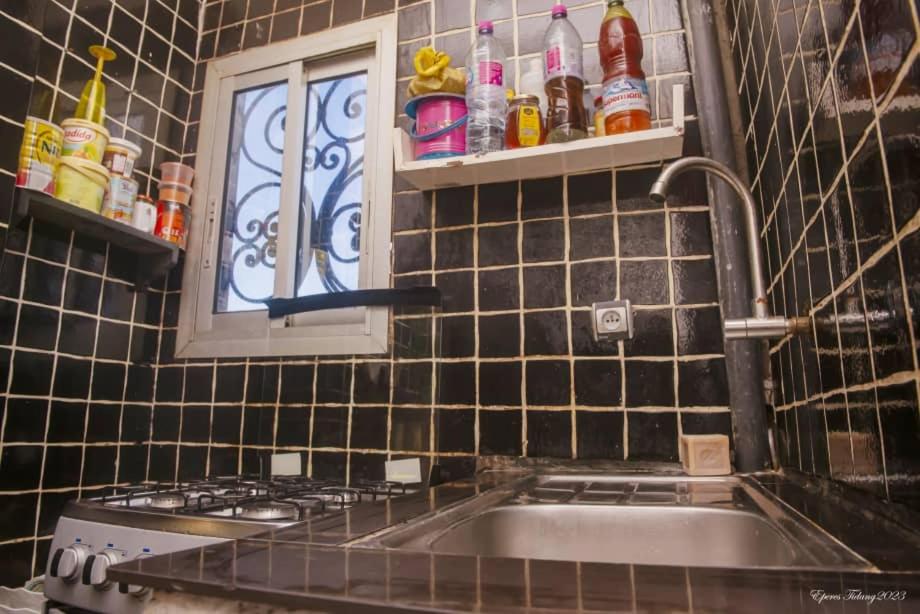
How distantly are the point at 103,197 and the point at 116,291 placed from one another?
0.98 feet

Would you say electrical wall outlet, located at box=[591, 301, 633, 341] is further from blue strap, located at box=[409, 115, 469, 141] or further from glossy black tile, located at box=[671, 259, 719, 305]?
blue strap, located at box=[409, 115, 469, 141]

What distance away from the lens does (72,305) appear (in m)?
1.65

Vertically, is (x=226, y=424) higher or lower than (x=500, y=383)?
lower

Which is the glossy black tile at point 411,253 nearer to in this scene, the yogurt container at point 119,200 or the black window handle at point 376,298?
the black window handle at point 376,298

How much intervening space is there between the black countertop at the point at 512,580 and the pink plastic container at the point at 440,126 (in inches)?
43.9

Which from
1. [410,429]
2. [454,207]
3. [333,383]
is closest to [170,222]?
[333,383]

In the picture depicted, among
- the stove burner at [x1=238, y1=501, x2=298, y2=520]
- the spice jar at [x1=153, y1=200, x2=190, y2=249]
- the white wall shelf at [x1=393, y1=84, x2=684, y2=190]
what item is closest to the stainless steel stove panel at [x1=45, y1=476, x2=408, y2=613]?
the stove burner at [x1=238, y1=501, x2=298, y2=520]

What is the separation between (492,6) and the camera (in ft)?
5.69

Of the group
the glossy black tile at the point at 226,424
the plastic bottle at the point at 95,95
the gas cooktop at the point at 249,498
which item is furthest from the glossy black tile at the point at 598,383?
the plastic bottle at the point at 95,95

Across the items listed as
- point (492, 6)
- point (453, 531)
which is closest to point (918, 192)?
point (453, 531)

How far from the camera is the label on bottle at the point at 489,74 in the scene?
1460mm

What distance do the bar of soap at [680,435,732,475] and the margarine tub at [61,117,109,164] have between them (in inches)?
68.0

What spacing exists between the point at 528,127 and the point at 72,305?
1.37 m

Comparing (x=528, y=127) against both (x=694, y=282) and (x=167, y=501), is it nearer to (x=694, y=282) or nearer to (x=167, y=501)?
(x=694, y=282)
